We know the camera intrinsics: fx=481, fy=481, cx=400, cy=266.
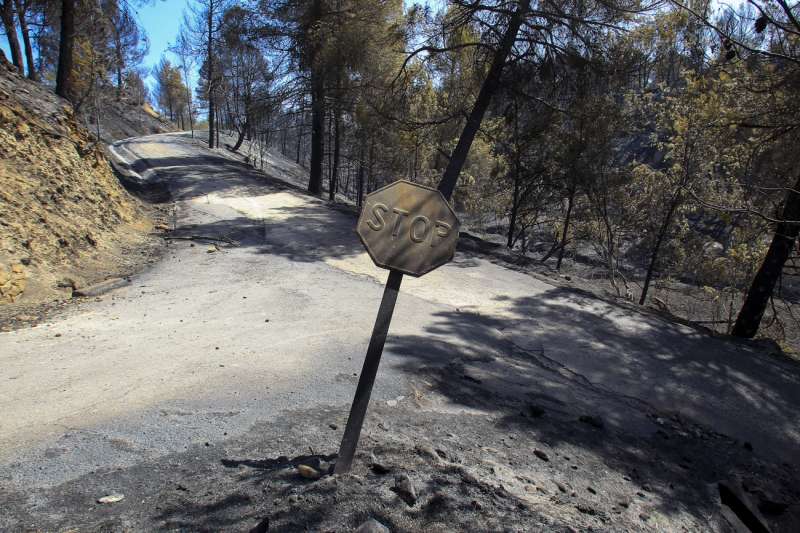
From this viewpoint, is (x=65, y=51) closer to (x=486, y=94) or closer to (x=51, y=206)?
(x=51, y=206)

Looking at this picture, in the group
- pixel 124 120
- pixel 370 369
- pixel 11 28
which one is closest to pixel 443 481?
pixel 370 369

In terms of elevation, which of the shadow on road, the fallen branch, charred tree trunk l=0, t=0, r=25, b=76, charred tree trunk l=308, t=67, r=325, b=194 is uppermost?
charred tree trunk l=0, t=0, r=25, b=76

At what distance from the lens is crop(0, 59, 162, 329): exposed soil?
604 cm

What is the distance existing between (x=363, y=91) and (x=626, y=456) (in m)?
11.8

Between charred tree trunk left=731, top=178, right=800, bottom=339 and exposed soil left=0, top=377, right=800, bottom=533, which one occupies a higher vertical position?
charred tree trunk left=731, top=178, right=800, bottom=339

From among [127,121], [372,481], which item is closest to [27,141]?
[372,481]

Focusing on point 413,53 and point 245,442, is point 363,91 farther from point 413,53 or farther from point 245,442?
point 245,442

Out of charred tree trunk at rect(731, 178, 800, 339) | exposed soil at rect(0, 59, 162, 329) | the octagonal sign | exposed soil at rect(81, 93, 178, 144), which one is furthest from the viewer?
exposed soil at rect(81, 93, 178, 144)

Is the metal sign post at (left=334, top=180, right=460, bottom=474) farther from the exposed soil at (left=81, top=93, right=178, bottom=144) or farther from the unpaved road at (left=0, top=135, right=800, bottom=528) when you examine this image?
the exposed soil at (left=81, top=93, right=178, bottom=144)

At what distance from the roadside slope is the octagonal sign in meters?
5.11

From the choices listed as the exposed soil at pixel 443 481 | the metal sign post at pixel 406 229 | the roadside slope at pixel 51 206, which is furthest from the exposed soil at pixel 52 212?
the metal sign post at pixel 406 229

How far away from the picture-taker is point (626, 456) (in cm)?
396

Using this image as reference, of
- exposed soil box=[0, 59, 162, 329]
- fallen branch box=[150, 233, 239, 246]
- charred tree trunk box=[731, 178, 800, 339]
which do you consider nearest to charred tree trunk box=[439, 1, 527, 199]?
fallen branch box=[150, 233, 239, 246]

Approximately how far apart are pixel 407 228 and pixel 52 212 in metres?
7.34
